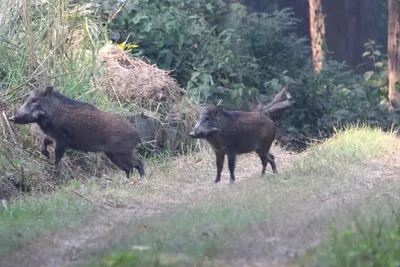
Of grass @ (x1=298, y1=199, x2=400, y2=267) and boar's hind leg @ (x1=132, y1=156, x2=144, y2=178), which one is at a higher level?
grass @ (x1=298, y1=199, x2=400, y2=267)

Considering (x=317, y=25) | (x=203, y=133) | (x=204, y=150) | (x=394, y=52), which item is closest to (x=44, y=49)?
(x=204, y=150)

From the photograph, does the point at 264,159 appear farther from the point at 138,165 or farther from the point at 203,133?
the point at 138,165

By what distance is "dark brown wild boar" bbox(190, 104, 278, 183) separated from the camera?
36.5 feet

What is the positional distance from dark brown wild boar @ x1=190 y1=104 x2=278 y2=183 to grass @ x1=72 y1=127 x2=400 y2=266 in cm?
44

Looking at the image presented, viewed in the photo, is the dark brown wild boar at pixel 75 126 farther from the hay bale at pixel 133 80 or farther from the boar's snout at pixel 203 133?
the hay bale at pixel 133 80

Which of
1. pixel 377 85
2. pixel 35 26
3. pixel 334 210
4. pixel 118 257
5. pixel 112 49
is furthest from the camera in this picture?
pixel 377 85

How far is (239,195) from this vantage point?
31.7 feet

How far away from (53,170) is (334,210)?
4665 millimetres

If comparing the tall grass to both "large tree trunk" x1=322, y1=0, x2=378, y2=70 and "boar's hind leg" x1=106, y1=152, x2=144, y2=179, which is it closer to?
"boar's hind leg" x1=106, y1=152, x2=144, y2=179

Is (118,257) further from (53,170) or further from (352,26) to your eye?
(352,26)

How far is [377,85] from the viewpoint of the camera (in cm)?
1903

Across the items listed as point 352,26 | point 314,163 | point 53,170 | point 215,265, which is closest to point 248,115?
point 314,163

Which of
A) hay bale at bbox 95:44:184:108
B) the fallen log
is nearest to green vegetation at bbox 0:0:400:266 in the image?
hay bale at bbox 95:44:184:108

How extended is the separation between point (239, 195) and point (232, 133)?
5.86ft
